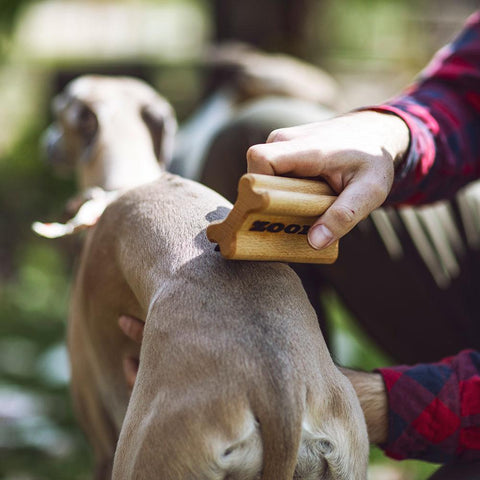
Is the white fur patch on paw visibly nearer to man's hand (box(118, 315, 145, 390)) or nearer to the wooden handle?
man's hand (box(118, 315, 145, 390))

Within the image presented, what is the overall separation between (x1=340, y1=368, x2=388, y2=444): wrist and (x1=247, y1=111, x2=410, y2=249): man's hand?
0.34m

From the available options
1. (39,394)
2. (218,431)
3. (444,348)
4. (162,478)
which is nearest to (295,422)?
(218,431)

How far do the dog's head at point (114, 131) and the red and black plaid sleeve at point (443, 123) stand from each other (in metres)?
0.81

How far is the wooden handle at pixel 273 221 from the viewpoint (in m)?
1.23

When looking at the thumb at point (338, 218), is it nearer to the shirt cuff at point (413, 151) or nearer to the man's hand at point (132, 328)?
the shirt cuff at point (413, 151)

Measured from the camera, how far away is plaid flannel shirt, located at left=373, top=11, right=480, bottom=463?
4.92ft

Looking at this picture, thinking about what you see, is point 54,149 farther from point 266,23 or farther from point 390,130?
point 266,23

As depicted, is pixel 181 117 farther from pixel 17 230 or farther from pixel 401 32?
pixel 401 32

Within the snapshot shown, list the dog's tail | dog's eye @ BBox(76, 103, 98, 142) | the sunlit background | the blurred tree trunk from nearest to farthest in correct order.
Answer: the dog's tail < dog's eye @ BBox(76, 103, 98, 142) < the sunlit background < the blurred tree trunk

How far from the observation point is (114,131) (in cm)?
240

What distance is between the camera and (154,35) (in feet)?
34.8

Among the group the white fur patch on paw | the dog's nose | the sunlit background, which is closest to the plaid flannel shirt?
the white fur patch on paw

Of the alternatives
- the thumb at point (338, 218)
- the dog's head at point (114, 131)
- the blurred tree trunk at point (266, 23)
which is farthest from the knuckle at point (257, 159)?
the blurred tree trunk at point (266, 23)

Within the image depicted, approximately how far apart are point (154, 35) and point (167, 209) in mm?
9507
